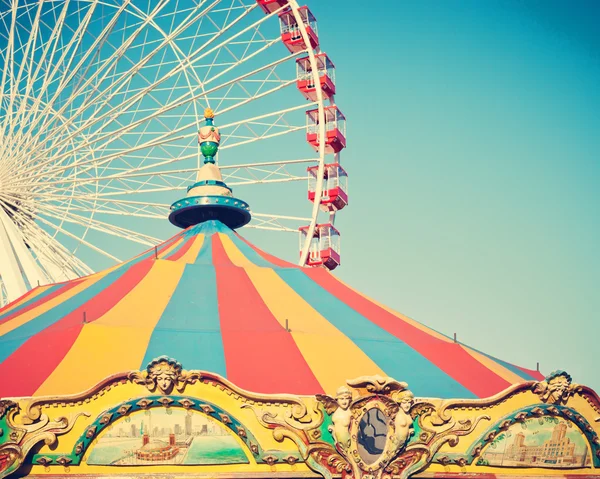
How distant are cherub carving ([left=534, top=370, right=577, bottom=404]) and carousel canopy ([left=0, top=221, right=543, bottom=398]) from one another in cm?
87

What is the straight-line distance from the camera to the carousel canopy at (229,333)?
7.65 metres

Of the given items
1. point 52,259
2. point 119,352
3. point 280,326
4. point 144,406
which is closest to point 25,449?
point 144,406

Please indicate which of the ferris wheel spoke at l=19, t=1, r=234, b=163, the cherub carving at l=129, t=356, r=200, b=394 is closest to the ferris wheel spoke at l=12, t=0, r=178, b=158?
the ferris wheel spoke at l=19, t=1, r=234, b=163

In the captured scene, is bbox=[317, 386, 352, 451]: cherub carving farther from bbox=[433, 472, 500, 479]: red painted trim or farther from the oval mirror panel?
bbox=[433, 472, 500, 479]: red painted trim

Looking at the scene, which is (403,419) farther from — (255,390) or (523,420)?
(255,390)

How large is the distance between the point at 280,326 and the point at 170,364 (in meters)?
2.08

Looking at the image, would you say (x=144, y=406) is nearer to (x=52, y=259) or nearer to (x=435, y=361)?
(x=435, y=361)

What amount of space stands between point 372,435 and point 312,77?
32.3 feet

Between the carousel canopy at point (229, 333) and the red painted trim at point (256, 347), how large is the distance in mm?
12

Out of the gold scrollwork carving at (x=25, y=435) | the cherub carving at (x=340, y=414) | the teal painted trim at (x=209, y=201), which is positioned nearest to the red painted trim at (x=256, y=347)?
the cherub carving at (x=340, y=414)

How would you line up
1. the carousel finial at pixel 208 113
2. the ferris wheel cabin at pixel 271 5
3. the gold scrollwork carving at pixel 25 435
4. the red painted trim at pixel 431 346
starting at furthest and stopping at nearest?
1. the ferris wheel cabin at pixel 271 5
2. the carousel finial at pixel 208 113
3. the red painted trim at pixel 431 346
4. the gold scrollwork carving at pixel 25 435

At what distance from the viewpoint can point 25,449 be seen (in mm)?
6348

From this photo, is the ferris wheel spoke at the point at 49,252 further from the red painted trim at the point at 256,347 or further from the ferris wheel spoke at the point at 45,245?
the red painted trim at the point at 256,347

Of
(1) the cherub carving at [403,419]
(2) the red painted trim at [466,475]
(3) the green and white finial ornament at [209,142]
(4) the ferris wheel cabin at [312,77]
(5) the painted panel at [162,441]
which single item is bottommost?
(2) the red painted trim at [466,475]
